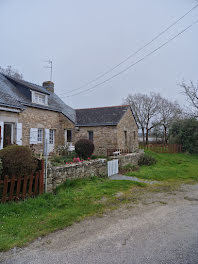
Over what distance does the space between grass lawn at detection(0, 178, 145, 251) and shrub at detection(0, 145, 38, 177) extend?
87 centimetres

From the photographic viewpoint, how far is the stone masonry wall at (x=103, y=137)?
1458cm

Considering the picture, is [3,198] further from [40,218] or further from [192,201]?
[192,201]

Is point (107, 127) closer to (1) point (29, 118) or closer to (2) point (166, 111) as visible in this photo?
(1) point (29, 118)

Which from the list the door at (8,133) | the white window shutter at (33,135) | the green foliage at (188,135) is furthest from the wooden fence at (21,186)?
the green foliage at (188,135)

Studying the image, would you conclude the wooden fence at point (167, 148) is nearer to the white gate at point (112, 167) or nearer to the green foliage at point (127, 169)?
the green foliage at point (127, 169)

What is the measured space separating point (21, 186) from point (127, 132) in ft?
42.6

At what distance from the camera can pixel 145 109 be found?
33.1m

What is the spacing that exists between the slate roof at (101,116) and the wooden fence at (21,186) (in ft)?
32.9

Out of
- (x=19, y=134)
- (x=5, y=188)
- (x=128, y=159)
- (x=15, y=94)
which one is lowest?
(x=5, y=188)

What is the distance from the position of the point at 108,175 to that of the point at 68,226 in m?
4.82

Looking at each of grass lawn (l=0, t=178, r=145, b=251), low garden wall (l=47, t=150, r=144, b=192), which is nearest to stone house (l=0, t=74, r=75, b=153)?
low garden wall (l=47, t=150, r=144, b=192)

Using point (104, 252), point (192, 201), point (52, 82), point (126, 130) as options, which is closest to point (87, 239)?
point (104, 252)

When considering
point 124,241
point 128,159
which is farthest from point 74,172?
point 128,159

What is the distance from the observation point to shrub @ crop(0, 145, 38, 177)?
15.9 feet
